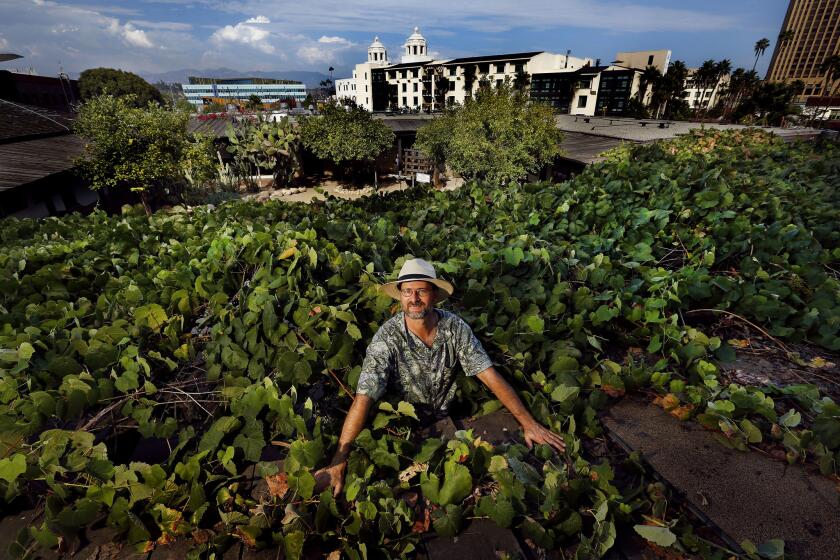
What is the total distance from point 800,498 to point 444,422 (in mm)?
2053

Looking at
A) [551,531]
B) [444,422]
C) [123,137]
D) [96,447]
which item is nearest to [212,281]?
[96,447]

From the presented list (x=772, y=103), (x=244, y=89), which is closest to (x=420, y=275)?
(x=772, y=103)

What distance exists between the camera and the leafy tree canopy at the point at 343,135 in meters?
28.0

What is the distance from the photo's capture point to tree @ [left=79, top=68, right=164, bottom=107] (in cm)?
6131

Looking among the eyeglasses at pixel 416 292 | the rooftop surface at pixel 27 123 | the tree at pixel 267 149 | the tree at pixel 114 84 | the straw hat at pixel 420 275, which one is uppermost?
the tree at pixel 114 84

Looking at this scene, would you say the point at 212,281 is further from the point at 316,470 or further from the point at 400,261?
the point at 316,470

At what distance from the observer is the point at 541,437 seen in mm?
2465

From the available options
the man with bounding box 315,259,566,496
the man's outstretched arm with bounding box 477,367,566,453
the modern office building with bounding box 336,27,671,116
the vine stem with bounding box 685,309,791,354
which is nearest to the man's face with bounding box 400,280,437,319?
the man with bounding box 315,259,566,496

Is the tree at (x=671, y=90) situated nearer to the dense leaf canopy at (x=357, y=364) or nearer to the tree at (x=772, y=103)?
the tree at (x=772, y=103)

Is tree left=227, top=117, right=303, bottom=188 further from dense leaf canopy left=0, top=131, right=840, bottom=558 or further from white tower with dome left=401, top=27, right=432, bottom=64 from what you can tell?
white tower with dome left=401, top=27, right=432, bottom=64

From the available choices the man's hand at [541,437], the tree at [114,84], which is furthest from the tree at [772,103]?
the tree at [114,84]

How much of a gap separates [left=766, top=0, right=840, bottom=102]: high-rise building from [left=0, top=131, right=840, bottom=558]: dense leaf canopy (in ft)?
482

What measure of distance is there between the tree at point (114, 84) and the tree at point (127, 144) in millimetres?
51118

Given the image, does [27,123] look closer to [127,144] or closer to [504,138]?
[127,144]
